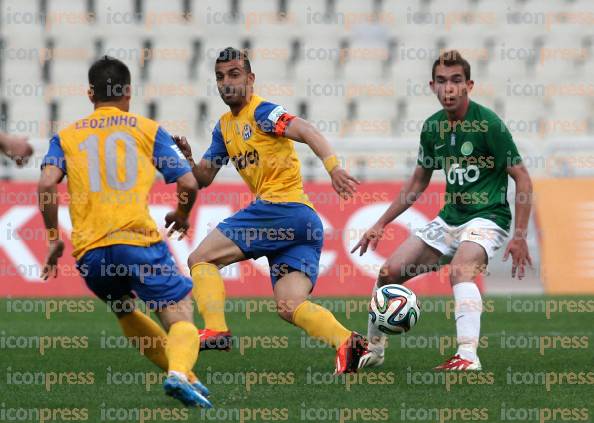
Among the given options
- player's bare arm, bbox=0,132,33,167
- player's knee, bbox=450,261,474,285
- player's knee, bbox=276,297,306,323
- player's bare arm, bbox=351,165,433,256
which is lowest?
player's knee, bbox=276,297,306,323

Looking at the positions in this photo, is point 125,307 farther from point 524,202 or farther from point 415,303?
point 524,202

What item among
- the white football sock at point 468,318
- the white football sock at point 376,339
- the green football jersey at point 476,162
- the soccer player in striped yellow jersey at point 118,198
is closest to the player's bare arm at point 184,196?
the soccer player in striped yellow jersey at point 118,198

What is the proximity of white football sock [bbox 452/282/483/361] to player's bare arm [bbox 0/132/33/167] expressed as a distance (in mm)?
3097

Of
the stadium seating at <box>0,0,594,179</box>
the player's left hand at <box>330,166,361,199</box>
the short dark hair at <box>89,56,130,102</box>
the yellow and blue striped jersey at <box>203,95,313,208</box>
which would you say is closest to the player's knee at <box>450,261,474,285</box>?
the yellow and blue striped jersey at <box>203,95,313,208</box>

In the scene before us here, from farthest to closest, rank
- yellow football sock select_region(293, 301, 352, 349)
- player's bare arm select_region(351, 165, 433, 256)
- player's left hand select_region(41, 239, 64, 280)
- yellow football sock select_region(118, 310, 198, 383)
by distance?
player's bare arm select_region(351, 165, 433, 256) < yellow football sock select_region(293, 301, 352, 349) < yellow football sock select_region(118, 310, 198, 383) < player's left hand select_region(41, 239, 64, 280)

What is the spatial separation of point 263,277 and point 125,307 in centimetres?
768

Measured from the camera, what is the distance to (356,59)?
20.8 meters

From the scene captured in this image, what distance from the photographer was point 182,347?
19.5ft

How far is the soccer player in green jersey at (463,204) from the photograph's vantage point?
7.78m

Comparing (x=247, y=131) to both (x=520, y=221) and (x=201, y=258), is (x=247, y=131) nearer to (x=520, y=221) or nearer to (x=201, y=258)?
(x=201, y=258)

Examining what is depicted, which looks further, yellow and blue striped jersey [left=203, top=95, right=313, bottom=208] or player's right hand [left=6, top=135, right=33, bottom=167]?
yellow and blue striped jersey [left=203, top=95, right=313, bottom=208]

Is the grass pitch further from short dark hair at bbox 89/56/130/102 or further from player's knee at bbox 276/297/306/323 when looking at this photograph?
short dark hair at bbox 89/56/130/102

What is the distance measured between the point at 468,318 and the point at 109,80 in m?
2.99

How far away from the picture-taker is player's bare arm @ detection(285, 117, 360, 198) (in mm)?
6648
